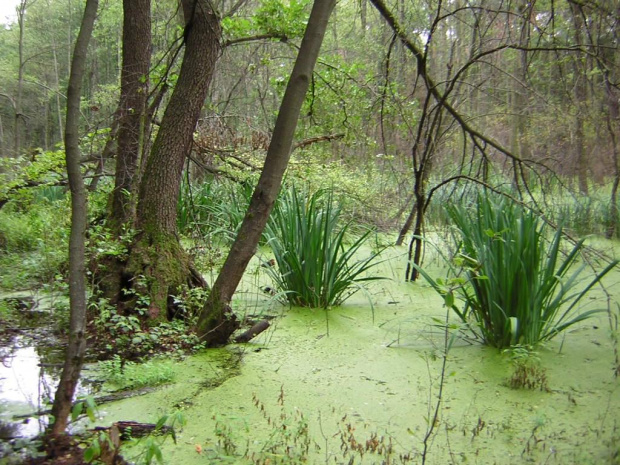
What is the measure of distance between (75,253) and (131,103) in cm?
244

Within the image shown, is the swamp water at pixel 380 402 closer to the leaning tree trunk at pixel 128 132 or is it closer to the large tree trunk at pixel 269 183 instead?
the large tree trunk at pixel 269 183

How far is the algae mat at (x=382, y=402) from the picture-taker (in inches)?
84.1

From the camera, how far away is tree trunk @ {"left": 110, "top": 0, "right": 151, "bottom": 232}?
3898 millimetres

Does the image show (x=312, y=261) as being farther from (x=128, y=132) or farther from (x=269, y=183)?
(x=128, y=132)

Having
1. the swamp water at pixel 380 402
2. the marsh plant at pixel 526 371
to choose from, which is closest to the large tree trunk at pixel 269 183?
the swamp water at pixel 380 402

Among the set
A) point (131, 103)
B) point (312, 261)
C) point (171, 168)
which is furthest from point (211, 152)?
point (312, 261)

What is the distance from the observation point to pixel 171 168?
374 centimetres

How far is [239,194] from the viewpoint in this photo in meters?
6.52

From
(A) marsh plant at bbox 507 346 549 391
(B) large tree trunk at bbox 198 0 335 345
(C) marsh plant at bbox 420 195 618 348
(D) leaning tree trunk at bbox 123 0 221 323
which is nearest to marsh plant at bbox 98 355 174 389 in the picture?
(B) large tree trunk at bbox 198 0 335 345

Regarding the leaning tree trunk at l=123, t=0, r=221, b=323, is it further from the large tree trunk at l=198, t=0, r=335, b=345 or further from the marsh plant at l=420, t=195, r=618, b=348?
the marsh plant at l=420, t=195, r=618, b=348

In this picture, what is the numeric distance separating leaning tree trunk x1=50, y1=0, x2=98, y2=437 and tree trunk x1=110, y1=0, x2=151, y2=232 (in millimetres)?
1675

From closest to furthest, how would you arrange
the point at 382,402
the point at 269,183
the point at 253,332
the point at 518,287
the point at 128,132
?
1. the point at 382,402
2. the point at 269,183
3. the point at 518,287
4. the point at 253,332
5. the point at 128,132

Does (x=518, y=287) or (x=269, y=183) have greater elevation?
(x=269, y=183)

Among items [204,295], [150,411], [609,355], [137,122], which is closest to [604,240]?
[609,355]
